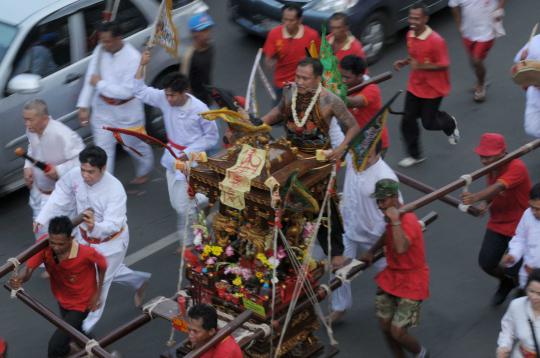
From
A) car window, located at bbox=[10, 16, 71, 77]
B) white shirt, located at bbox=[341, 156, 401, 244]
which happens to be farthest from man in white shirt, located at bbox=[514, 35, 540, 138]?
car window, located at bbox=[10, 16, 71, 77]

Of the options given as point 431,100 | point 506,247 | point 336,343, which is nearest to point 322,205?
point 336,343

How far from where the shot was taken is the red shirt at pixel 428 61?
9.76m

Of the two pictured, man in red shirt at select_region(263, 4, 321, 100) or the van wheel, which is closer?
man in red shirt at select_region(263, 4, 321, 100)

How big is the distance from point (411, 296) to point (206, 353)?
166 cm

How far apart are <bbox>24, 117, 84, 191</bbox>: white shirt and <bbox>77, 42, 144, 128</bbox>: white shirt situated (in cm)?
108

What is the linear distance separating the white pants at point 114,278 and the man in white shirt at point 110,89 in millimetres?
1846

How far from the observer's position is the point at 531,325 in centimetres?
620

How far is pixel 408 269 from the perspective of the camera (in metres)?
6.92

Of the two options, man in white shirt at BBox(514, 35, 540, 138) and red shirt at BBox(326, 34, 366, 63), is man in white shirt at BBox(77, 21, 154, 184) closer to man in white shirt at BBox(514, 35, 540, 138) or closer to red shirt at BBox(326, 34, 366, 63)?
red shirt at BBox(326, 34, 366, 63)

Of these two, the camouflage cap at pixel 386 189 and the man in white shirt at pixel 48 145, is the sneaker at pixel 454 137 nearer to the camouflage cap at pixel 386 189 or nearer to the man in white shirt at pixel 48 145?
the camouflage cap at pixel 386 189

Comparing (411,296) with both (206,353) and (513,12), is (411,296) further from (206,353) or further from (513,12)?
(513,12)

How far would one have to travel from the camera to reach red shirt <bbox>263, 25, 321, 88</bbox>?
396 inches

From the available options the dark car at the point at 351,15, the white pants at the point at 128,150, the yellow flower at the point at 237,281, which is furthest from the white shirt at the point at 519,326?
the dark car at the point at 351,15

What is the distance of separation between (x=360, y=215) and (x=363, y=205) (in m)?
0.09
